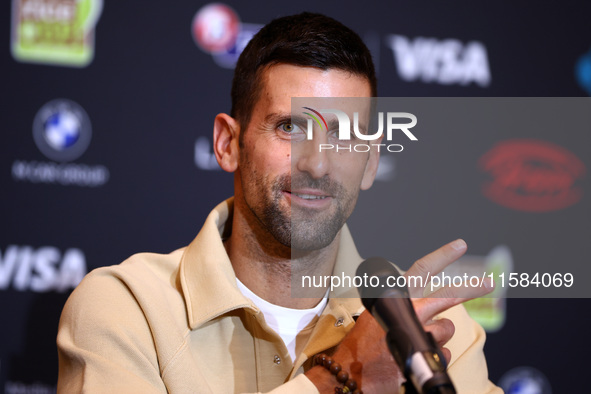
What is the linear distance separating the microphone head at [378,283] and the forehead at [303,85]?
47cm

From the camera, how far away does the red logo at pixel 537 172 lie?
43.6 inches

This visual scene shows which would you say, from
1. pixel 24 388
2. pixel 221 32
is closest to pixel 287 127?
pixel 221 32

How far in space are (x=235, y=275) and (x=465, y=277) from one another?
591 mm

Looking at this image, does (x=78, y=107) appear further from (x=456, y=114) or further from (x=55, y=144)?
(x=456, y=114)

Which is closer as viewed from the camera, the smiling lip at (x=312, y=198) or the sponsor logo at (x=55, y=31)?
the smiling lip at (x=312, y=198)

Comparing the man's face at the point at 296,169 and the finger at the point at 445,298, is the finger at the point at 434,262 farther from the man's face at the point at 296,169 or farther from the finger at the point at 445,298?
the man's face at the point at 296,169

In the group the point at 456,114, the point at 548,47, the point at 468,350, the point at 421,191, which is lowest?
the point at 468,350

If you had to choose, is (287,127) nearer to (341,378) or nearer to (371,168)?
(371,168)

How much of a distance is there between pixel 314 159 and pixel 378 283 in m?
0.33

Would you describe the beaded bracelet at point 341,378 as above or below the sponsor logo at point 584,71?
below

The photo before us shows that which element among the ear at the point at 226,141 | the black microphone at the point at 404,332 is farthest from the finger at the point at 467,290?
the ear at the point at 226,141

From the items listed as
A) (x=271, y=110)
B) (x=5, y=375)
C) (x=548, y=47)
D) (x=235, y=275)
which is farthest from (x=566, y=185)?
(x=5, y=375)

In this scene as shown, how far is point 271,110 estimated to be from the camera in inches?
52.3

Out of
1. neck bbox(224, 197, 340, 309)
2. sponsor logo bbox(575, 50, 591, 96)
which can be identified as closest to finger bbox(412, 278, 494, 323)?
neck bbox(224, 197, 340, 309)
